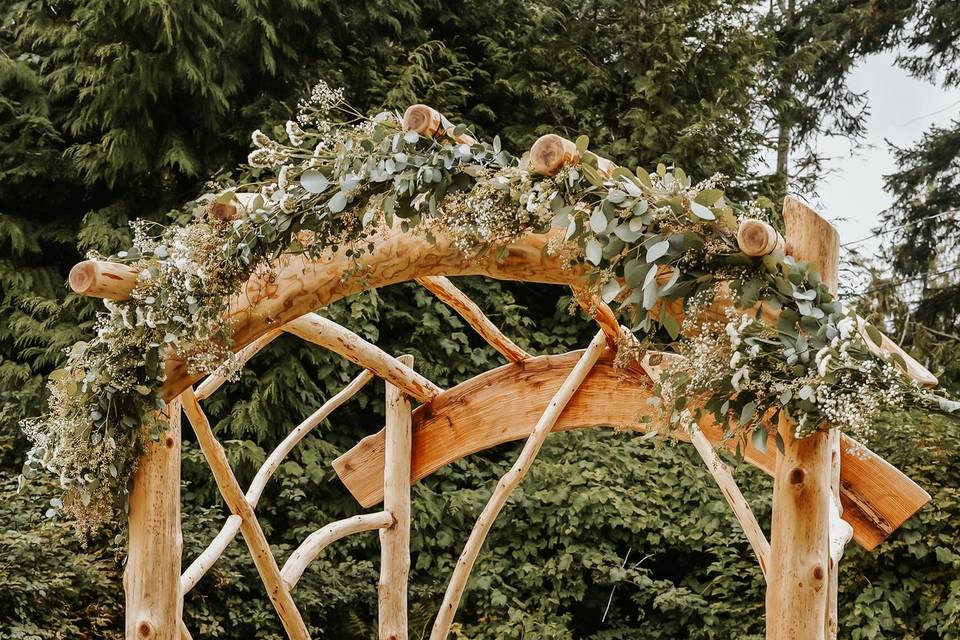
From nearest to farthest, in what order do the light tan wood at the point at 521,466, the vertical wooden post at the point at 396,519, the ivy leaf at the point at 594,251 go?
1. the ivy leaf at the point at 594,251
2. the light tan wood at the point at 521,466
3. the vertical wooden post at the point at 396,519

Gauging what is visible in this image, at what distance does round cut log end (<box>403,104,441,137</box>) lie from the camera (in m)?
2.29

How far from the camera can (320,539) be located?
3.55 meters

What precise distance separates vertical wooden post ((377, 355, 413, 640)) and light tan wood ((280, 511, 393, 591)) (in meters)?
0.06

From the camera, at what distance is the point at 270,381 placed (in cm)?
595

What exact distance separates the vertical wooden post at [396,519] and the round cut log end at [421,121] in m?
1.76

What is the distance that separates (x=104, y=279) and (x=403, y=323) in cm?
410

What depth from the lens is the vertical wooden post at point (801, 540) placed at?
1965mm

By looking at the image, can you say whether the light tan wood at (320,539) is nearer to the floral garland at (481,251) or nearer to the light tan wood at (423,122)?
the floral garland at (481,251)

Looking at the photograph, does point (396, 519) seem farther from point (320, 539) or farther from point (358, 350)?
point (358, 350)

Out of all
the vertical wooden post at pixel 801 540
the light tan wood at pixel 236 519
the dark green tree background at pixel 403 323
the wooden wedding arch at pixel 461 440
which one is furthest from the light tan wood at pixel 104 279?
the dark green tree background at pixel 403 323

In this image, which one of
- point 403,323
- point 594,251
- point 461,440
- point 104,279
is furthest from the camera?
point 403,323

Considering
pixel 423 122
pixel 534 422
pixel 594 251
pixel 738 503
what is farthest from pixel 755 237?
pixel 534 422

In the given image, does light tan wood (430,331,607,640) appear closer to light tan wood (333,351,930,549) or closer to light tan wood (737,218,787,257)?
light tan wood (333,351,930,549)

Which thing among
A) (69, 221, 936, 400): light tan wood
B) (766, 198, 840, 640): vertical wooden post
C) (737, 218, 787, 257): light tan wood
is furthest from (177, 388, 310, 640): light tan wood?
(737, 218, 787, 257): light tan wood
